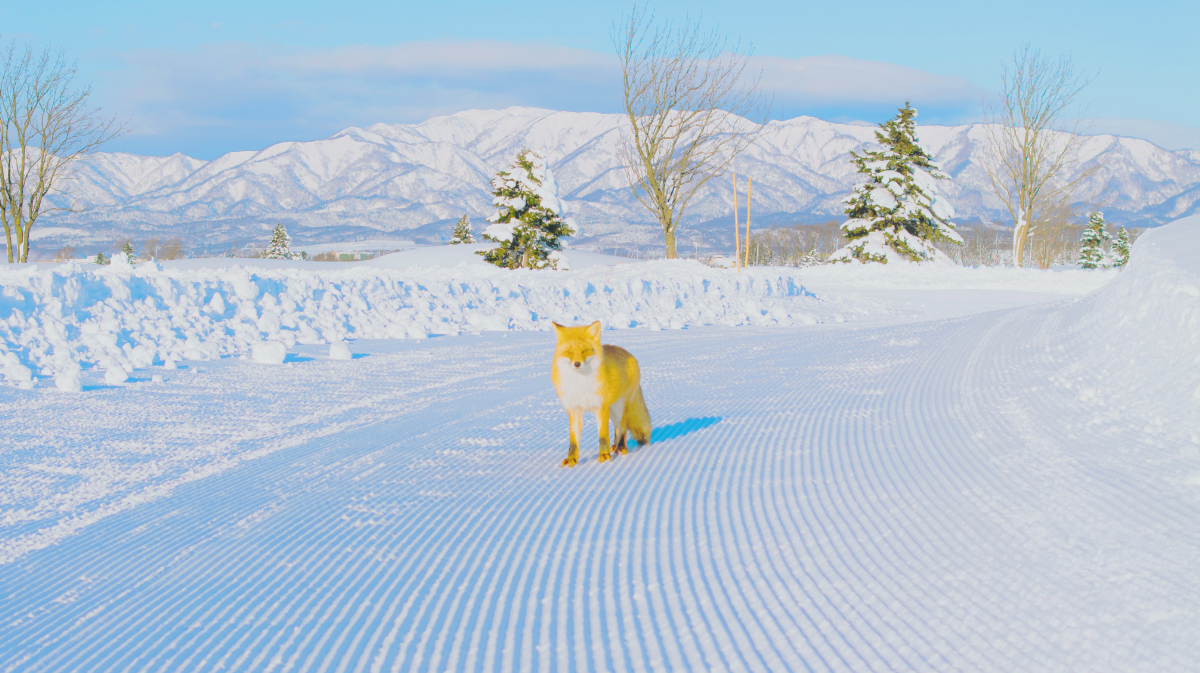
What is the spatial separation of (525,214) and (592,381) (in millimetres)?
34971

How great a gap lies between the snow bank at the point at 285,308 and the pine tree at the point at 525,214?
20951mm

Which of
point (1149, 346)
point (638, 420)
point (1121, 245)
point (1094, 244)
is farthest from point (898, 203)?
point (1121, 245)

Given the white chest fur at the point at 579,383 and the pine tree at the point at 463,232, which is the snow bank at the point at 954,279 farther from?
the pine tree at the point at 463,232

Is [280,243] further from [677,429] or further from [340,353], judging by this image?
[677,429]

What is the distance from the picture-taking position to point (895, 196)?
3781 cm

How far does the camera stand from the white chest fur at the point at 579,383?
3863mm

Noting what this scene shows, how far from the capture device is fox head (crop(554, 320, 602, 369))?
3.76m

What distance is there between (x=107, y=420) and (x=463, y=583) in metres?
4.30

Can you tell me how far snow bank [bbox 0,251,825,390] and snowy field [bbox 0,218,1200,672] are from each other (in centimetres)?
22

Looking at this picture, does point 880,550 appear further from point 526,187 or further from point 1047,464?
point 526,187

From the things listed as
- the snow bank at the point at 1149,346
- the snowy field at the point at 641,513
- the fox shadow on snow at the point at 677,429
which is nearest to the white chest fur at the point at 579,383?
the snowy field at the point at 641,513

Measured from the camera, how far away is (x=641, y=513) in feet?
10.3

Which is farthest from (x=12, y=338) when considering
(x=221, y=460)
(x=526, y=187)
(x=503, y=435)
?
(x=526, y=187)

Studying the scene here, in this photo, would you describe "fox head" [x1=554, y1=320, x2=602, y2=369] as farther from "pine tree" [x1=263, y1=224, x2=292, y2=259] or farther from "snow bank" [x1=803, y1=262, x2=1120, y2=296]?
"pine tree" [x1=263, y1=224, x2=292, y2=259]
